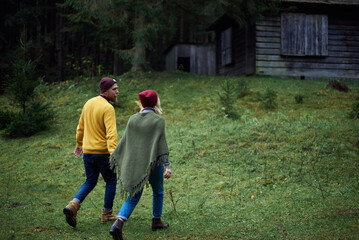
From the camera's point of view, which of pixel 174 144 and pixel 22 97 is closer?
pixel 174 144

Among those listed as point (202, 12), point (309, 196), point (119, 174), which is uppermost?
point (202, 12)

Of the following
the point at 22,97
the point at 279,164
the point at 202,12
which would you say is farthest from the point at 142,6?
the point at 279,164

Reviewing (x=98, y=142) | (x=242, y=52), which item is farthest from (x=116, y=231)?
(x=242, y=52)

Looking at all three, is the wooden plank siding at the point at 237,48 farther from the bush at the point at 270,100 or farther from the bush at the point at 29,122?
the bush at the point at 29,122

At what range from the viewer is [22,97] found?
11164 mm

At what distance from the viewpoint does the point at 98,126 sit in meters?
4.82

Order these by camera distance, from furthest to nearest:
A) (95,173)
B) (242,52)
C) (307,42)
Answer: (242,52) < (307,42) < (95,173)

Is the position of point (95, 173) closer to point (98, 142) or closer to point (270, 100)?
point (98, 142)

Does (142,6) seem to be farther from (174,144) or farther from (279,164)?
(279,164)

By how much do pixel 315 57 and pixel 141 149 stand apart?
57.7ft

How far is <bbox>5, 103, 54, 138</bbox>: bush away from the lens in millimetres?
11023

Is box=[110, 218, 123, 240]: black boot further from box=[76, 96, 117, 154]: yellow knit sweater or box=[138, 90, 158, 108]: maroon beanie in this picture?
box=[138, 90, 158, 108]: maroon beanie

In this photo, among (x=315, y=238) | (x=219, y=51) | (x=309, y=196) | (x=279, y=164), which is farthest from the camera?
(x=219, y=51)

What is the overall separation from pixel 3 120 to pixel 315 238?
10858 millimetres
